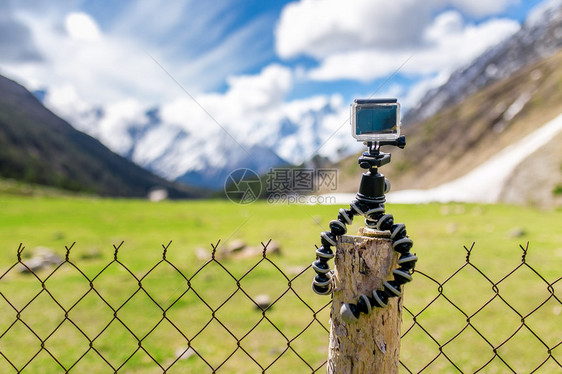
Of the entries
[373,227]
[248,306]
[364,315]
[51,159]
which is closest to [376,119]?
[373,227]

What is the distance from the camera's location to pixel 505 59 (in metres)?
135

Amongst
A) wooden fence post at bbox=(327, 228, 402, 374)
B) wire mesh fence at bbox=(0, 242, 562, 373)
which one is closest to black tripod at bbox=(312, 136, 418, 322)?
wooden fence post at bbox=(327, 228, 402, 374)

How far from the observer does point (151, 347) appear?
6316 millimetres

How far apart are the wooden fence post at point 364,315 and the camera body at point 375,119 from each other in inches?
19.1

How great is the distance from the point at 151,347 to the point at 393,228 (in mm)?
5489

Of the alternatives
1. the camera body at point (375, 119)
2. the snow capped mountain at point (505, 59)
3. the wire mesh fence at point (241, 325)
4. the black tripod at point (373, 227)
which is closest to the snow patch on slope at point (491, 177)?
the wire mesh fence at point (241, 325)

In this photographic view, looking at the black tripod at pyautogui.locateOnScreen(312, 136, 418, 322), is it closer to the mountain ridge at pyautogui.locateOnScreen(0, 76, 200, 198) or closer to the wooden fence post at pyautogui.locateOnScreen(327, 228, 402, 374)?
the wooden fence post at pyautogui.locateOnScreen(327, 228, 402, 374)

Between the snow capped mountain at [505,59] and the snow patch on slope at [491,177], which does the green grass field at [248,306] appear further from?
the snow capped mountain at [505,59]

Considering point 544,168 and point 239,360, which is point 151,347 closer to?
point 239,360

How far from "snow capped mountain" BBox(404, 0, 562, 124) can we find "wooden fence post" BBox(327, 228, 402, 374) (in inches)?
4868

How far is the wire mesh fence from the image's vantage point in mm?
5664

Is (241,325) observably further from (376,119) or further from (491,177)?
(491,177)

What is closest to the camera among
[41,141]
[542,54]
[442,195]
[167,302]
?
[167,302]

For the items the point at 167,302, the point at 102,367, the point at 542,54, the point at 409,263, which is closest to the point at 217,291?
the point at 167,302
